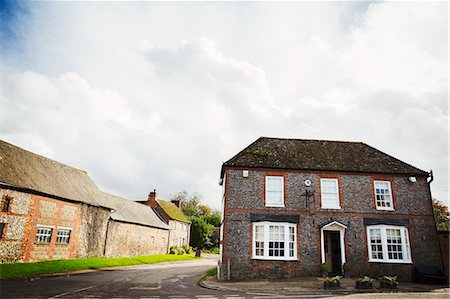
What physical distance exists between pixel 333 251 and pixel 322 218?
2.33 meters

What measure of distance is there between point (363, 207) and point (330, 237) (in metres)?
2.83

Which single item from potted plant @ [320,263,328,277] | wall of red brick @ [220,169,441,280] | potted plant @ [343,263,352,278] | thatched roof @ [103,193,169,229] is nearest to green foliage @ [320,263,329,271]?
potted plant @ [320,263,328,277]

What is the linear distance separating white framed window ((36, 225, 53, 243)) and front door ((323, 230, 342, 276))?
20723mm

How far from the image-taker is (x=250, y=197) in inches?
738

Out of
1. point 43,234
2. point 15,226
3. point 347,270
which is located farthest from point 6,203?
point 347,270

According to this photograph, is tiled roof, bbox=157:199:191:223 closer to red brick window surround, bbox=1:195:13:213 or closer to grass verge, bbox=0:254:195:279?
grass verge, bbox=0:254:195:279

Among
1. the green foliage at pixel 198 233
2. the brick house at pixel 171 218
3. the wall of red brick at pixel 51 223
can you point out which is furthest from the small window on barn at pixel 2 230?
the green foliage at pixel 198 233

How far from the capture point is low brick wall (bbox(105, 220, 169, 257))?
30.2 m

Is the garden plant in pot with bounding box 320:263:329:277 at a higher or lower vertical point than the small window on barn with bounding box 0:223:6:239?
lower

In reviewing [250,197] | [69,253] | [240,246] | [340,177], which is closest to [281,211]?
[250,197]

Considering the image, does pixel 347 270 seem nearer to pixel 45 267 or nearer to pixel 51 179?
pixel 45 267

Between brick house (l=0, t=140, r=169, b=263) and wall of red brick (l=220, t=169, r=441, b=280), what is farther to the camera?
brick house (l=0, t=140, r=169, b=263)

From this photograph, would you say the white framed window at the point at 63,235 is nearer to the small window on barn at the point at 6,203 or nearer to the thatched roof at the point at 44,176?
the thatched roof at the point at 44,176

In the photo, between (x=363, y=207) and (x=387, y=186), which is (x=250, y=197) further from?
(x=387, y=186)
